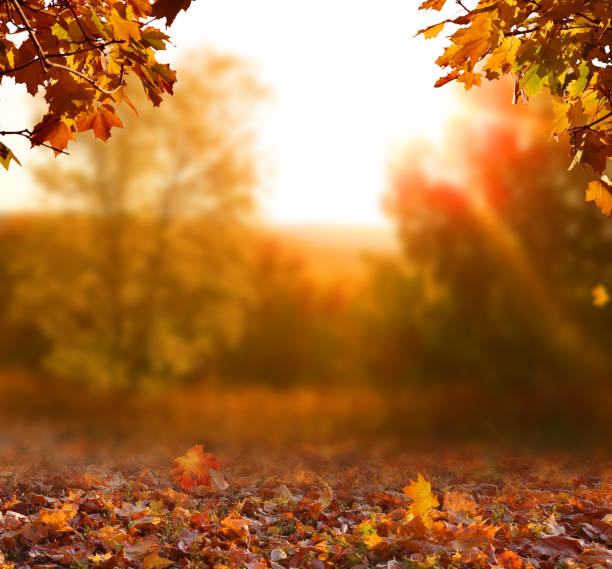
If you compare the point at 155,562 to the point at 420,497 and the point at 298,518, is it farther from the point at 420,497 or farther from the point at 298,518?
the point at 420,497

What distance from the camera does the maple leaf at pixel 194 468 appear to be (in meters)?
4.85

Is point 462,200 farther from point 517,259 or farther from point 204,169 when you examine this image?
point 204,169

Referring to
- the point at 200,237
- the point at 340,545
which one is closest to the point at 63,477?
the point at 340,545

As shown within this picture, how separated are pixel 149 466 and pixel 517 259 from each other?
6582mm

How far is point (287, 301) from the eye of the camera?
14953mm

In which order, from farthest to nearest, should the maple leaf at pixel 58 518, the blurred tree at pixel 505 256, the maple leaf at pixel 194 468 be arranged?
the blurred tree at pixel 505 256 → the maple leaf at pixel 194 468 → the maple leaf at pixel 58 518

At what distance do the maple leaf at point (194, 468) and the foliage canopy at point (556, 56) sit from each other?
3293 mm

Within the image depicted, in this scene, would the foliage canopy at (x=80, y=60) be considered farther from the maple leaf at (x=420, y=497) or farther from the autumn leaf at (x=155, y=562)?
the maple leaf at (x=420, y=497)

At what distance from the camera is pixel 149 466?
19.7 ft

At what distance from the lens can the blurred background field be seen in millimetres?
10008

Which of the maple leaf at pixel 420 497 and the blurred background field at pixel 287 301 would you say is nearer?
the maple leaf at pixel 420 497

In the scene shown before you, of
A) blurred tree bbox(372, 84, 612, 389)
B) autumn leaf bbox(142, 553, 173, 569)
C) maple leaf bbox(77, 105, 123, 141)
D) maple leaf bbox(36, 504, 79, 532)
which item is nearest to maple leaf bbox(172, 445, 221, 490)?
maple leaf bbox(36, 504, 79, 532)

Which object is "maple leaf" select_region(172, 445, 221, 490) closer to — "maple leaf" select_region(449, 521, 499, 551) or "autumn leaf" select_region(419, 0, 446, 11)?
"maple leaf" select_region(449, 521, 499, 551)

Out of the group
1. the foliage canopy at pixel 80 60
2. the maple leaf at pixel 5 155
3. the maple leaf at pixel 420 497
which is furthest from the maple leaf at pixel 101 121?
the maple leaf at pixel 420 497
